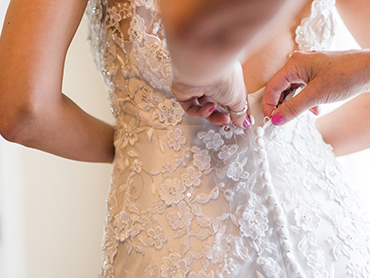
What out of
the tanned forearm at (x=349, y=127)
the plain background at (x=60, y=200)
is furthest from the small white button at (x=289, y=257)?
the plain background at (x=60, y=200)

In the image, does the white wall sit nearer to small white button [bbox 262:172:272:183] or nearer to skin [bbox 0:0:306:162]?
skin [bbox 0:0:306:162]

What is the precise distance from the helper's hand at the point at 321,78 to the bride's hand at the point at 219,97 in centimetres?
9

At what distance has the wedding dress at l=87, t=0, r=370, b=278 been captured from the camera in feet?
2.06

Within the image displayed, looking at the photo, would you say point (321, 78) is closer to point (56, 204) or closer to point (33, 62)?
point (33, 62)

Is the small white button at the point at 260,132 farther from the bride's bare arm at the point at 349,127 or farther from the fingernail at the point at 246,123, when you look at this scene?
the bride's bare arm at the point at 349,127

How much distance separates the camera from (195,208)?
0.64 meters

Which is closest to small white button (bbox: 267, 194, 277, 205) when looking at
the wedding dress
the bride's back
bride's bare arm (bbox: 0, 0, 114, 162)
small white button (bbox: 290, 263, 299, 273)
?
the wedding dress

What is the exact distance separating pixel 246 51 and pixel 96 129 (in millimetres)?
516

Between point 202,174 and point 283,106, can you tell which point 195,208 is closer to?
point 202,174

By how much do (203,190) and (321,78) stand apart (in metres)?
0.28

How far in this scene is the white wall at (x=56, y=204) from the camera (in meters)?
1.49

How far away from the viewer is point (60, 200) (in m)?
1.65

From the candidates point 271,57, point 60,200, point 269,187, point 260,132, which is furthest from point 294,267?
point 60,200

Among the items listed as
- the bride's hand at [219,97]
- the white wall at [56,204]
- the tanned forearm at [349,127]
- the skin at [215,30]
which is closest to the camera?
the skin at [215,30]
